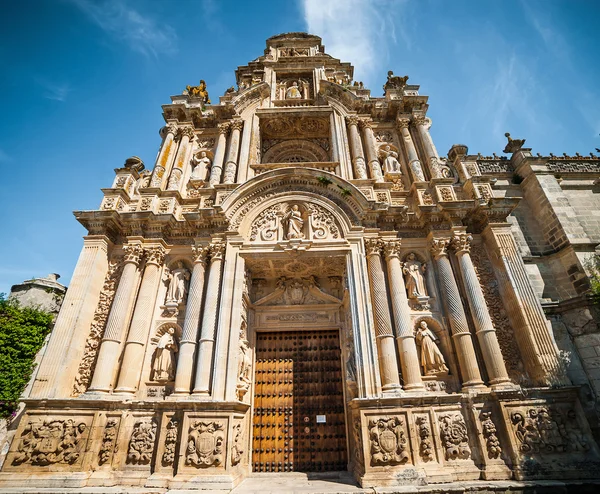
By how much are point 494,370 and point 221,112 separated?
1326 cm

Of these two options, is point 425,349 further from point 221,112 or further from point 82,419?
point 221,112

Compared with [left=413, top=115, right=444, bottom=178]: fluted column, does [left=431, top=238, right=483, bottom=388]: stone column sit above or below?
below

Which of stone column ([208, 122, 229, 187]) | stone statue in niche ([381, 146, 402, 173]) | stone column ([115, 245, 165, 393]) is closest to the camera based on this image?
stone column ([115, 245, 165, 393])

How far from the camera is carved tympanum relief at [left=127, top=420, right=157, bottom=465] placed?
23.7 ft

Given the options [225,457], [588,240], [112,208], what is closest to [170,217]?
[112,208]

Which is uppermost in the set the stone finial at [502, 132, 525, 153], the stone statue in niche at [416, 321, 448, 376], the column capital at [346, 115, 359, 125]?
the stone finial at [502, 132, 525, 153]

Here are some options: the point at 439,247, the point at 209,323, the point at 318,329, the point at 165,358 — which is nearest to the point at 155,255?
the point at 209,323

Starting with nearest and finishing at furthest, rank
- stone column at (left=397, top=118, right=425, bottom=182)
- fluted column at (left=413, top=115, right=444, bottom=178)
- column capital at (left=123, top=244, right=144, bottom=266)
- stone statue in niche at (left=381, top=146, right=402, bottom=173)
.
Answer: column capital at (left=123, top=244, right=144, bottom=266) < fluted column at (left=413, top=115, right=444, bottom=178) < stone column at (left=397, top=118, right=425, bottom=182) < stone statue in niche at (left=381, top=146, right=402, bottom=173)

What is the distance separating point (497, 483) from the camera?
6.45m

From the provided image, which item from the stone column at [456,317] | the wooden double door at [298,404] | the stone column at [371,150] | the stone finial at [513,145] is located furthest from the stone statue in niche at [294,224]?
the stone finial at [513,145]

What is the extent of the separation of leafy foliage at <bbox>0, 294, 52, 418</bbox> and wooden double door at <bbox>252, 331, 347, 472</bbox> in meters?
7.72

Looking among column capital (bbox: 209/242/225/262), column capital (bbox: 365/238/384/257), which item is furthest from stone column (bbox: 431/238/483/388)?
column capital (bbox: 209/242/225/262)

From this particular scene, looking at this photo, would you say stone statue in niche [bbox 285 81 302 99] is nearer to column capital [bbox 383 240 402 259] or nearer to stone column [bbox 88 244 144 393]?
column capital [bbox 383 240 402 259]

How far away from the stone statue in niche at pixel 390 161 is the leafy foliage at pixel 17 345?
1346 centimetres
